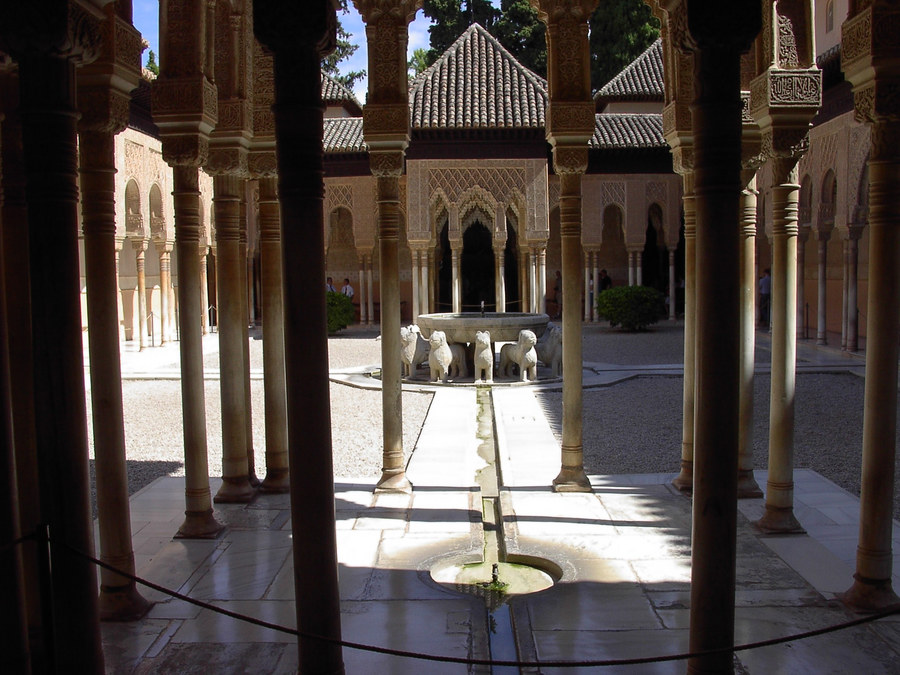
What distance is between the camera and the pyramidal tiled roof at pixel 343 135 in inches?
1054

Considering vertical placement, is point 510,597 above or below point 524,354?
below

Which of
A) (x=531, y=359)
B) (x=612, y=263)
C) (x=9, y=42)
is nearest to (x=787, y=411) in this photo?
(x=9, y=42)

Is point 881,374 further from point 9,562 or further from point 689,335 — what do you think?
point 9,562

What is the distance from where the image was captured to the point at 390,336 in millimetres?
6848

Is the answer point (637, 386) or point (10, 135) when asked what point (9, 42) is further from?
point (637, 386)

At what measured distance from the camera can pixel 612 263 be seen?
32438 mm

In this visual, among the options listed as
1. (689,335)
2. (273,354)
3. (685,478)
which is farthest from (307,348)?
(685,478)

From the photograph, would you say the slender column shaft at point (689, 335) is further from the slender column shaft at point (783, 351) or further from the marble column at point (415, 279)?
the marble column at point (415, 279)

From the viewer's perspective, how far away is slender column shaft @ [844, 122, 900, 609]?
13.9ft

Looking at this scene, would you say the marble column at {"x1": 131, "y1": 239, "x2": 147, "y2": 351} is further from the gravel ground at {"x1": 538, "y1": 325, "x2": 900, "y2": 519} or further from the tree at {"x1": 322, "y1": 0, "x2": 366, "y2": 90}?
the tree at {"x1": 322, "y1": 0, "x2": 366, "y2": 90}

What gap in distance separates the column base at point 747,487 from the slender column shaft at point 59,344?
502 centimetres

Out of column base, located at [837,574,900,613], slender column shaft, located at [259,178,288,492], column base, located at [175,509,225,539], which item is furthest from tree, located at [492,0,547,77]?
column base, located at [837,574,900,613]

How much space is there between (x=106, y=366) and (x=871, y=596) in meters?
4.36

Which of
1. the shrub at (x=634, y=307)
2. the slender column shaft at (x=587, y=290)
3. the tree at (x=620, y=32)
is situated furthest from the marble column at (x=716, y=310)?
the tree at (x=620, y=32)
